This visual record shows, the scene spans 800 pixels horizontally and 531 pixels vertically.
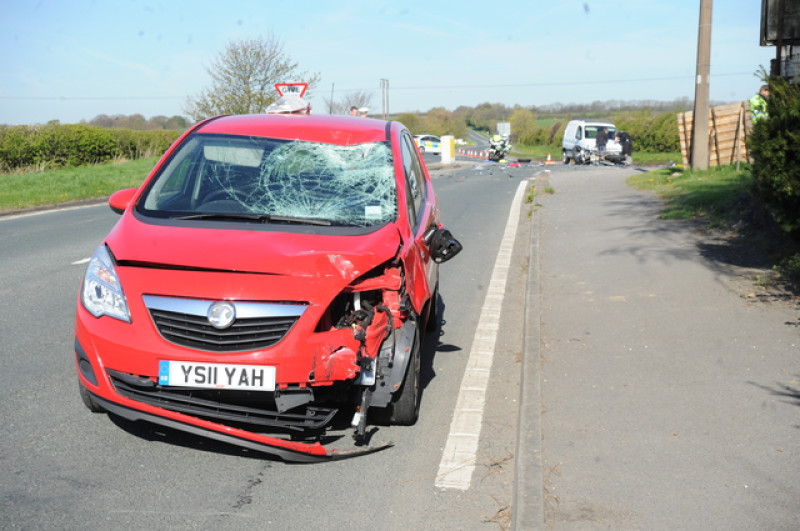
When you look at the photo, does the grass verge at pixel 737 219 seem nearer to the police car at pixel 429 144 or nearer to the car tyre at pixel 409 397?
the car tyre at pixel 409 397

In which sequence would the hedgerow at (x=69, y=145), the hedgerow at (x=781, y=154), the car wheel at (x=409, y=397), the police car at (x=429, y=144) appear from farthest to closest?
the police car at (x=429, y=144) < the hedgerow at (x=69, y=145) < the hedgerow at (x=781, y=154) < the car wheel at (x=409, y=397)

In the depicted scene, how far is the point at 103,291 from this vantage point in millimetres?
4309

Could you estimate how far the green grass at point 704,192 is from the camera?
12.3m

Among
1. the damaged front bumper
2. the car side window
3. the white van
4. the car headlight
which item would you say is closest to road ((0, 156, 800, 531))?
the damaged front bumper

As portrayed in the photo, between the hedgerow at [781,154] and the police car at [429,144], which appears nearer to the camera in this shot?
the hedgerow at [781,154]

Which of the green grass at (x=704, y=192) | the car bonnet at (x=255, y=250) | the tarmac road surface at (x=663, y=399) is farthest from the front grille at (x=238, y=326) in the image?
the green grass at (x=704, y=192)

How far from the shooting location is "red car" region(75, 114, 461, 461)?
159 inches

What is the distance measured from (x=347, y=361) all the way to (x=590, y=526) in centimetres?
136

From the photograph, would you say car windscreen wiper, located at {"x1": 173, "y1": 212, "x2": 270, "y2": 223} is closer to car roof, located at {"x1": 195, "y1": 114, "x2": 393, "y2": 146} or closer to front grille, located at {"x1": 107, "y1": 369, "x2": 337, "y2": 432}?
car roof, located at {"x1": 195, "y1": 114, "x2": 393, "y2": 146}

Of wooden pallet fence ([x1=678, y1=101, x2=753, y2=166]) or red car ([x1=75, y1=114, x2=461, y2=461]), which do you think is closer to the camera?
red car ([x1=75, y1=114, x2=461, y2=461])

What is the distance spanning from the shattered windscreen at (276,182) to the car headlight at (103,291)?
617mm

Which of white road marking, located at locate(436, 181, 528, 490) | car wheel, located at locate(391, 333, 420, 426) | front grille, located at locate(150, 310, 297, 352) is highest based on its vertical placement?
front grille, located at locate(150, 310, 297, 352)

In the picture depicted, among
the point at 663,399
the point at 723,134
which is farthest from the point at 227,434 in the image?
the point at 723,134

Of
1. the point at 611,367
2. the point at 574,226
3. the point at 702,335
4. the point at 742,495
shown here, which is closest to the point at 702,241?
the point at 574,226
